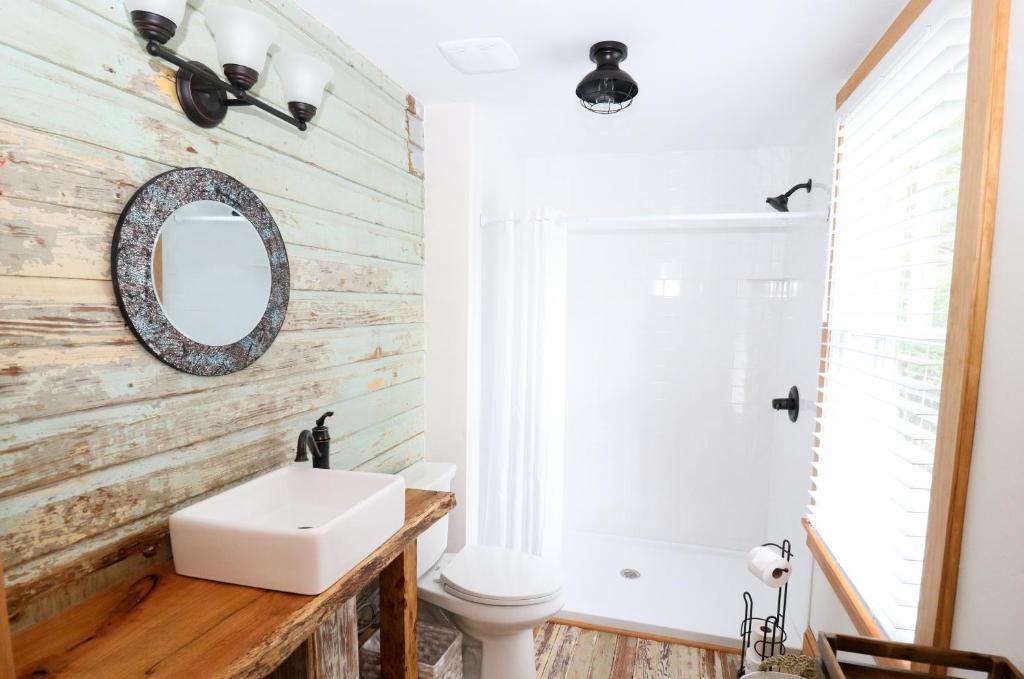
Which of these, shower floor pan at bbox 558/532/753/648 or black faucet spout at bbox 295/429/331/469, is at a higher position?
black faucet spout at bbox 295/429/331/469

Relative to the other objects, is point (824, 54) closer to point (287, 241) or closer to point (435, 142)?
point (435, 142)

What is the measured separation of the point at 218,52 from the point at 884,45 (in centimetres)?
174

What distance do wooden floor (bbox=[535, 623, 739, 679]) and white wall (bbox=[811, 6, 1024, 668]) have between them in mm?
1294

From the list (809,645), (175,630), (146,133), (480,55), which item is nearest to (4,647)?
(175,630)

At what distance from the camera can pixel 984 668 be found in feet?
2.98

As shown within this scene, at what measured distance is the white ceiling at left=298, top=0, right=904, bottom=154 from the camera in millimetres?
1521

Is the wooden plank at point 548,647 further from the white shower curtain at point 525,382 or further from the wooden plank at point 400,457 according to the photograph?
the wooden plank at point 400,457

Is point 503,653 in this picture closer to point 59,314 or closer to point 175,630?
point 175,630

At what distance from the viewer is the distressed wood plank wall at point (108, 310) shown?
921mm

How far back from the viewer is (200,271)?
4.12 ft

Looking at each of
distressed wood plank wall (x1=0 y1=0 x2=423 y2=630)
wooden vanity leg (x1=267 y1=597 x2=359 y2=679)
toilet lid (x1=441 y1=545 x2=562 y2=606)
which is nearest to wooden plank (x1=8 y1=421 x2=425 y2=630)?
distressed wood plank wall (x1=0 y1=0 x2=423 y2=630)

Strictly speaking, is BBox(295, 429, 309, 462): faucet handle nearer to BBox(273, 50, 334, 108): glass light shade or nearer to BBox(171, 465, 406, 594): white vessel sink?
BBox(171, 465, 406, 594): white vessel sink

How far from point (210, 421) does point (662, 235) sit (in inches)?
95.9

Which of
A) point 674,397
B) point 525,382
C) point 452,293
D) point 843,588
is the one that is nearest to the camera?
point 843,588
